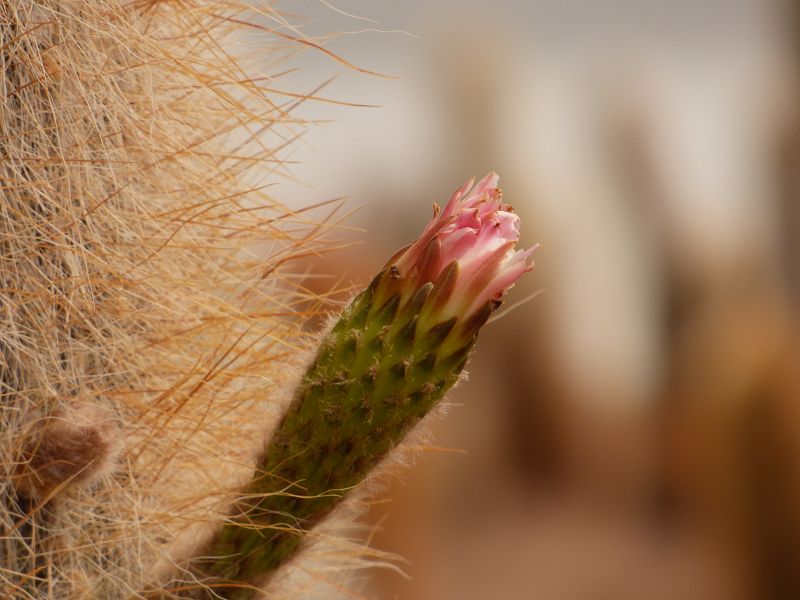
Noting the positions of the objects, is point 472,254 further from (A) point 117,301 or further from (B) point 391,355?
(A) point 117,301

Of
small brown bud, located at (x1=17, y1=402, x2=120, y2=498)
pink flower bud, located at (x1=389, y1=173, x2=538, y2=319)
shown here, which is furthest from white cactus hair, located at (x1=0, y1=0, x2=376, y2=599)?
pink flower bud, located at (x1=389, y1=173, x2=538, y2=319)

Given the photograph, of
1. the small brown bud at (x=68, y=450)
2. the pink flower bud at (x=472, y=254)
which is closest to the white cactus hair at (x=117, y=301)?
the small brown bud at (x=68, y=450)

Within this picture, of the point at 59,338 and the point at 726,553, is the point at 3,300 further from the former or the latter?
the point at 726,553

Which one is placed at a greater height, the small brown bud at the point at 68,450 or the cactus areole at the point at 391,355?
the cactus areole at the point at 391,355

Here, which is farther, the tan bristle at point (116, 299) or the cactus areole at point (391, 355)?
the tan bristle at point (116, 299)

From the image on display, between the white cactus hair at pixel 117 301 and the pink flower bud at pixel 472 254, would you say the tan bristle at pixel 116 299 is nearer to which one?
the white cactus hair at pixel 117 301

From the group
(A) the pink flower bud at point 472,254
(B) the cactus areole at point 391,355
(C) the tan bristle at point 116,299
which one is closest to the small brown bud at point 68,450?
(C) the tan bristle at point 116,299
